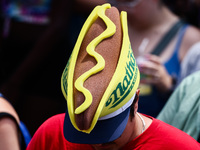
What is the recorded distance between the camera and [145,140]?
161 centimetres

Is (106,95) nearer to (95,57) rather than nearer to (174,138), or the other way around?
(95,57)

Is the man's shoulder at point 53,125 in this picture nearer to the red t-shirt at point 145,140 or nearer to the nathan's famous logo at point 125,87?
the red t-shirt at point 145,140

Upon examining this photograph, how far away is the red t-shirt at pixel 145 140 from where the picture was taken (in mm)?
1576

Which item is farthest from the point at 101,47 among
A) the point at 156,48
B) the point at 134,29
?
the point at 134,29

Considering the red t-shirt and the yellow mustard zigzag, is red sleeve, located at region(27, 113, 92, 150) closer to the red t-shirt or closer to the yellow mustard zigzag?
the red t-shirt

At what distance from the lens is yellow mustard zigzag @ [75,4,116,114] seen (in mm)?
1338

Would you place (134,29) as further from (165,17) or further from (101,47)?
(101,47)

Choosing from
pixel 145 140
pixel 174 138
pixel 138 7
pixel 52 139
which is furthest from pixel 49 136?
pixel 138 7

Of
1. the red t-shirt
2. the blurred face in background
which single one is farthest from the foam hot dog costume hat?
the blurred face in background

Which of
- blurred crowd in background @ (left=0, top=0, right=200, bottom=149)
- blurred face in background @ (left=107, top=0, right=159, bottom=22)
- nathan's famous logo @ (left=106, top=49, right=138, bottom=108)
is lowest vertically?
blurred crowd in background @ (left=0, top=0, right=200, bottom=149)

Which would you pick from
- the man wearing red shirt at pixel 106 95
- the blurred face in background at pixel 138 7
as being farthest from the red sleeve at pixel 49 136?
the blurred face in background at pixel 138 7

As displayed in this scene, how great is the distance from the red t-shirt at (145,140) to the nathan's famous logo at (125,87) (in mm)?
251

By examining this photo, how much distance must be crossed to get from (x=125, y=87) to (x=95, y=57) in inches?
5.8

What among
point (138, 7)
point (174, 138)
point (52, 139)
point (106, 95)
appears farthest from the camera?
point (138, 7)
